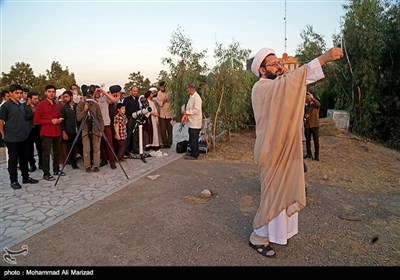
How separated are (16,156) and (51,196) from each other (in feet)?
3.93

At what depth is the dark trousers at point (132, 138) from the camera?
8177 millimetres

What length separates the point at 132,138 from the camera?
8445 millimetres

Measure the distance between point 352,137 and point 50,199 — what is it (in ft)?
36.2

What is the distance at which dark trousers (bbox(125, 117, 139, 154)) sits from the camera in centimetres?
818

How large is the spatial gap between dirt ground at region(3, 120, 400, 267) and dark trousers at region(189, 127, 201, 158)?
1504 mm

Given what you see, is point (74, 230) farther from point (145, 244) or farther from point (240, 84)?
point (240, 84)

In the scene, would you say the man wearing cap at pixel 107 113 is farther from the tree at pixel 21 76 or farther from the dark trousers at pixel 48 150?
the tree at pixel 21 76

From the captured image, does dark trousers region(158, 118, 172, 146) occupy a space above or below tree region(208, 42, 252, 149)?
below

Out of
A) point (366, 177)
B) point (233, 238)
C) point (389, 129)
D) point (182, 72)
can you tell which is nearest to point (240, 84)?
point (182, 72)

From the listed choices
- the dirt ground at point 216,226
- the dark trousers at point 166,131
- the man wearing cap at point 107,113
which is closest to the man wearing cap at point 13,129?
the man wearing cap at point 107,113

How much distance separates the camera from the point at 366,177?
249 inches

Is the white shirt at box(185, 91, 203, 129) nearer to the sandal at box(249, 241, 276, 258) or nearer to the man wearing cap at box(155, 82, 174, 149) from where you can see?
the man wearing cap at box(155, 82, 174, 149)

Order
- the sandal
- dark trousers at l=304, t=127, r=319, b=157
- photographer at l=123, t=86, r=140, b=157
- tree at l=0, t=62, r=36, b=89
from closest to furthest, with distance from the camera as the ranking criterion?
the sandal, dark trousers at l=304, t=127, r=319, b=157, photographer at l=123, t=86, r=140, b=157, tree at l=0, t=62, r=36, b=89

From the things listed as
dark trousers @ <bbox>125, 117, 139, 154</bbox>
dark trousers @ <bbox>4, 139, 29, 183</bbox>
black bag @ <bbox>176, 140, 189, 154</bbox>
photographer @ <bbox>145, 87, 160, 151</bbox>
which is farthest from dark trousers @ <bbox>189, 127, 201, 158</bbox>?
dark trousers @ <bbox>4, 139, 29, 183</bbox>
